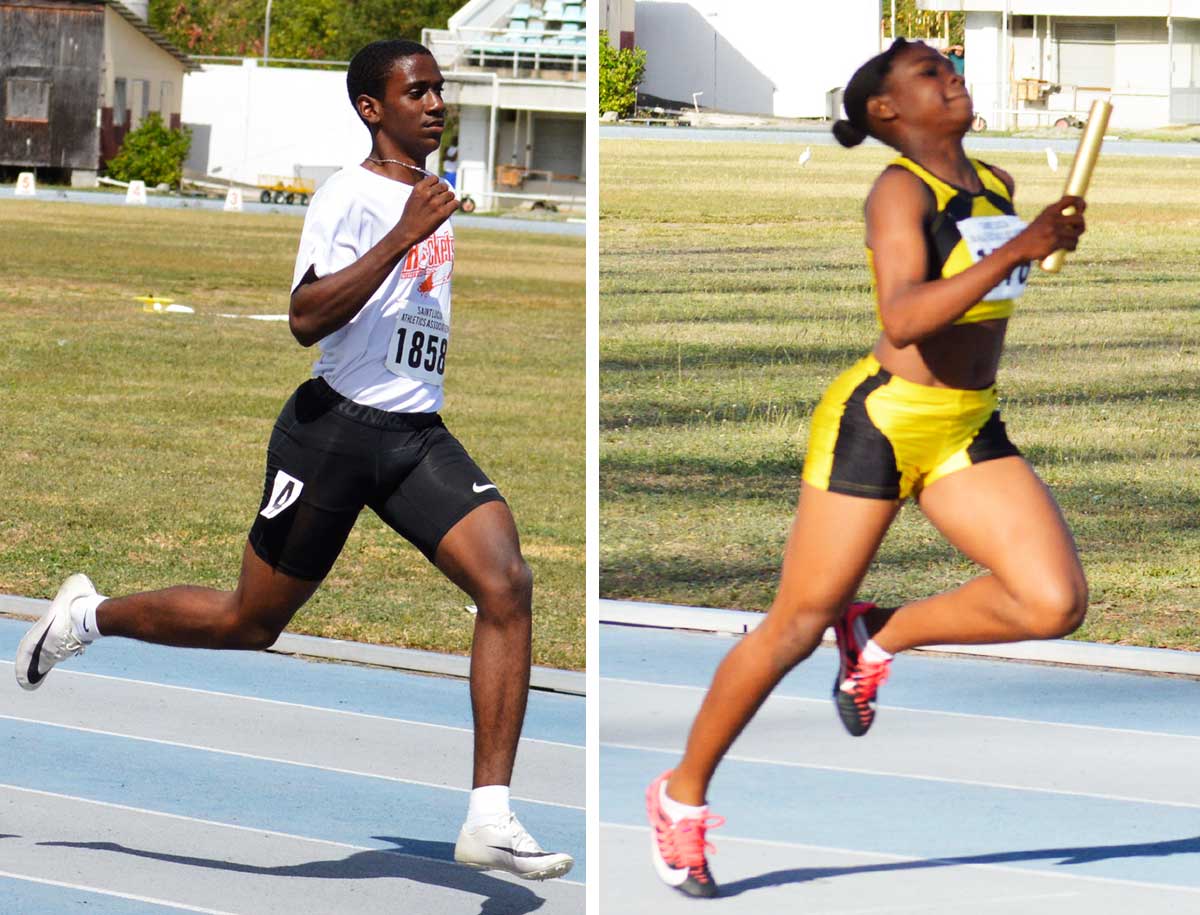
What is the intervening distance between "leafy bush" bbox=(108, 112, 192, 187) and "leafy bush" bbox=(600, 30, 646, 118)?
1920 inches

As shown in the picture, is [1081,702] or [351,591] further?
[351,591]

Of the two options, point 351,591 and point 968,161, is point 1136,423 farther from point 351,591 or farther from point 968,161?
point 968,161

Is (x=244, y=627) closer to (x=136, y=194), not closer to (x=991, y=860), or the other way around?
(x=991, y=860)

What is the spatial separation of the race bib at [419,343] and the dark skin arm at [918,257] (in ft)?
3.97

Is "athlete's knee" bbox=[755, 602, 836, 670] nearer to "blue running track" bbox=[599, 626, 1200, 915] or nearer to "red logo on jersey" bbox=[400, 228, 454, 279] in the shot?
"blue running track" bbox=[599, 626, 1200, 915]

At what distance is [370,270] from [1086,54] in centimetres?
288

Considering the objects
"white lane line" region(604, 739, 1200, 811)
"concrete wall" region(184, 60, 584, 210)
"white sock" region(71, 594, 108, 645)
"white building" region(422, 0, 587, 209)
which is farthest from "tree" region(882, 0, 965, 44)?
"concrete wall" region(184, 60, 584, 210)

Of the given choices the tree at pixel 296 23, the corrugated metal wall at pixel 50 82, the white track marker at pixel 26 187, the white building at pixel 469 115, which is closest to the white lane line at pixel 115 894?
the white building at pixel 469 115

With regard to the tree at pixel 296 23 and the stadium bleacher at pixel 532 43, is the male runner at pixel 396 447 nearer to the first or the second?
the stadium bleacher at pixel 532 43

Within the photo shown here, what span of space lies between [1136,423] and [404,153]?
782cm

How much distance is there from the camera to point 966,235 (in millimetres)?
3996

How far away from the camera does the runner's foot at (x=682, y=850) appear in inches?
176

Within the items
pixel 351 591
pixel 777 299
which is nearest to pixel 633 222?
pixel 777 299

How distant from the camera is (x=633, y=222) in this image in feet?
50.0
